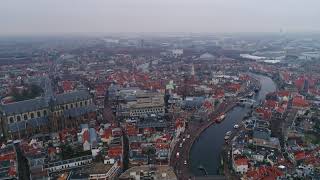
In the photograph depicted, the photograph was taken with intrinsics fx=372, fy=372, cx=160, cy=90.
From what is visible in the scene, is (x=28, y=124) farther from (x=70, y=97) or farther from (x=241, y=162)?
(x=241, y=162)

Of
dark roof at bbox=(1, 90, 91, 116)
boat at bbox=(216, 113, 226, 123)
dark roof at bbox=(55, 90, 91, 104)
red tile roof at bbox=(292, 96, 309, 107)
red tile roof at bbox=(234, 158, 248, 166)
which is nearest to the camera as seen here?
red tile roof at bbox=(234, 158, 248, 166)

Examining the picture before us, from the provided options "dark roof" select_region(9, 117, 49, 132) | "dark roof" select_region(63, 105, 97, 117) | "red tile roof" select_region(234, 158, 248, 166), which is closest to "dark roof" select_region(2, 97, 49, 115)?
"dark roof" select_region(9, 117, 49, 132)

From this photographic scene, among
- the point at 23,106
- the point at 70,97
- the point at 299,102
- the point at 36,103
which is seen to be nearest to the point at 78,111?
the point at 70,97

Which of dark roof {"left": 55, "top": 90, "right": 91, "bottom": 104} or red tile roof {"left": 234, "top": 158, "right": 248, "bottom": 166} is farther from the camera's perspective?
dark roof {"left": 55, "top": 90, "right": 91, "bottom": 104}

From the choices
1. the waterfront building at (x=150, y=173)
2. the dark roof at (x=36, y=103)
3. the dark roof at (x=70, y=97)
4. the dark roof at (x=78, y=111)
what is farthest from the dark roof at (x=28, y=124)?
the waterfront building at (x=150, y=173)

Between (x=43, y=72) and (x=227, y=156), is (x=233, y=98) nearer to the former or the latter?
(x=227, y=156)

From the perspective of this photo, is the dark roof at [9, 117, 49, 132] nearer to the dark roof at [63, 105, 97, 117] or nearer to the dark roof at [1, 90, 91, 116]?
the dark roof at [1, 90, 91, 116]

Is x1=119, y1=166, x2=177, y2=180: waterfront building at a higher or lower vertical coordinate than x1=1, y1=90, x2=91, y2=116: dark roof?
lower
